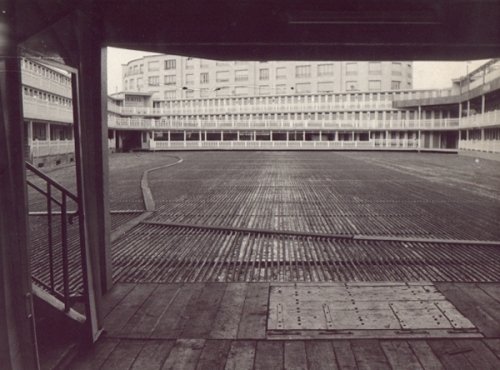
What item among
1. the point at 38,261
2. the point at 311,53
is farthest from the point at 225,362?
the point at 38,261

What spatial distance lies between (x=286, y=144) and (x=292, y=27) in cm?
6622

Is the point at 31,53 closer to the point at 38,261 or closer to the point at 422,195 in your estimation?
the point at 38,261

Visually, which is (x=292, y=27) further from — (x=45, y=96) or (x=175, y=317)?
(x=45, y=96)

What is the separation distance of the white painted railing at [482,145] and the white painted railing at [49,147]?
3197 centimetres

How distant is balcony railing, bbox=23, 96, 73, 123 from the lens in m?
33.8

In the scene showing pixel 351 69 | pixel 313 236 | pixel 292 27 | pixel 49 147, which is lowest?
pixel 313 236

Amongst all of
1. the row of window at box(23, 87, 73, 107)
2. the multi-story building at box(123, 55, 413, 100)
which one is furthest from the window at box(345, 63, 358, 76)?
the row of window at box(23, 87, 73, 107)

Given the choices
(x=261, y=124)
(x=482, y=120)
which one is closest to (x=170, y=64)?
(x=261, y=124)

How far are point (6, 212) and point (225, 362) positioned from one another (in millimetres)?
1944

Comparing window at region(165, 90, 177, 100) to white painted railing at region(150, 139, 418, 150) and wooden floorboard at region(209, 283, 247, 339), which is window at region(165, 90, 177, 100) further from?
wooden floorboard at region(209, 283, 247, 339)

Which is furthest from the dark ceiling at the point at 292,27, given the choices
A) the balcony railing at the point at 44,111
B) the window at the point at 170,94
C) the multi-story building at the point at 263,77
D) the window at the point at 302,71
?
the window at the point at 170,94

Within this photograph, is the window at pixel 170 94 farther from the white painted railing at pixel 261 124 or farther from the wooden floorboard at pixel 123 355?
the wooden floorboard at pixel 123 355

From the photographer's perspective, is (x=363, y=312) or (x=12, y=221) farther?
(x=363, y=312)

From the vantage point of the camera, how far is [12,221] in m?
3.12
